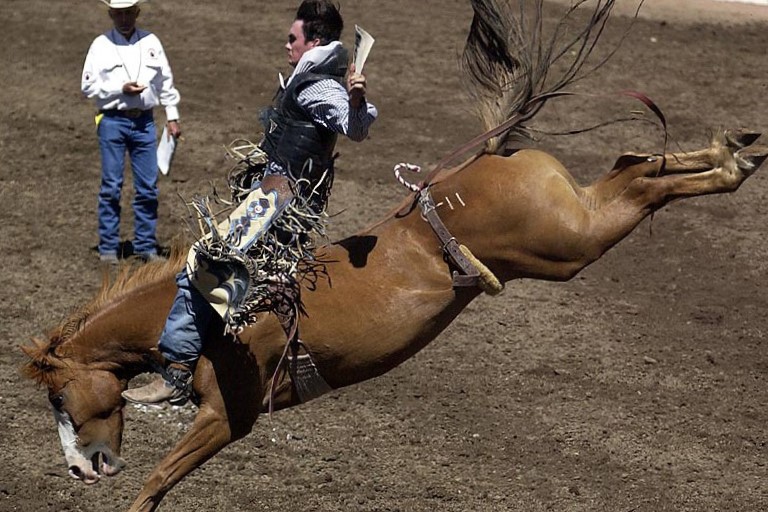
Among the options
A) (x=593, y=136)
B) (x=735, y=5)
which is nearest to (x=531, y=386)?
(x=593, y=136)

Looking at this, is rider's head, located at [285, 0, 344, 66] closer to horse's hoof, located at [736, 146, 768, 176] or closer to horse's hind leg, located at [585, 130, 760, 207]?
horse's hind leg, located at [585, 130, 760, 207]

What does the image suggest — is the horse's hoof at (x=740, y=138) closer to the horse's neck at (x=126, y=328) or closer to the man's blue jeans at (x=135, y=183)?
the horse's neck at (x=126, y=328)

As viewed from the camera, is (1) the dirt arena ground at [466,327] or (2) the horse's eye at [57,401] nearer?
(2) the horse's eye at [57,401]

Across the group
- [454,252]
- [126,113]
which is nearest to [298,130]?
[454,252]

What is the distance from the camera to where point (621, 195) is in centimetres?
484

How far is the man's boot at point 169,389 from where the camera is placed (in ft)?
16.4

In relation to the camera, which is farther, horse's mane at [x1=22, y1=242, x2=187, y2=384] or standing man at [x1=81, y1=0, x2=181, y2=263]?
standing man at [x1=81, y1=0, x2=181, y2=263]

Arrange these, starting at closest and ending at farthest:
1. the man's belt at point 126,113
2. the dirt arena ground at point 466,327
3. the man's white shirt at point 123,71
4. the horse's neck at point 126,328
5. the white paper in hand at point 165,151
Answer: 1. the horse's neck at point 126,328
2. the dirt arena ground at point 466,327
3. the white paper in hand at point 165,151
4. the man's white shirt at point 123,71
5. the man's belt at point 126,113

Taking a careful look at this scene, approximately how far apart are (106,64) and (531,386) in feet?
11.7

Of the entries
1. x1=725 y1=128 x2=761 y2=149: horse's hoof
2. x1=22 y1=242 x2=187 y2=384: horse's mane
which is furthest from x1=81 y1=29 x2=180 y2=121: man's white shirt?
x1=725 y1=128 x2=761 y2=149: horse's hoof

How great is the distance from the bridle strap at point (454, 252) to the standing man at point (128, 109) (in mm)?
3513

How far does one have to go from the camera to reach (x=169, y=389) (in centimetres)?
504

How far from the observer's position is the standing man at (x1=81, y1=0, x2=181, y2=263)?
8.15 m

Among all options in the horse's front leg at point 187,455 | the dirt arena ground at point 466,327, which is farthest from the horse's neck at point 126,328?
the dirt arena ground at point 466,327
